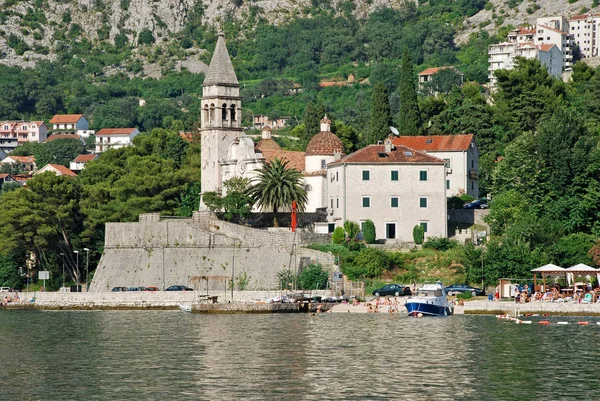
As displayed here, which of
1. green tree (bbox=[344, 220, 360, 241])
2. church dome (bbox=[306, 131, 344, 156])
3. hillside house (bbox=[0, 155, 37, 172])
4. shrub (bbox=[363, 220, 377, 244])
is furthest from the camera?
hillside house (bbox=[0, 155, 37, 172])

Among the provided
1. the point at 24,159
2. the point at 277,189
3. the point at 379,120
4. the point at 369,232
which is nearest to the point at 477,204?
the point at 369,232

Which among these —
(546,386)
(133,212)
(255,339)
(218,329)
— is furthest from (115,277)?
(546,386)

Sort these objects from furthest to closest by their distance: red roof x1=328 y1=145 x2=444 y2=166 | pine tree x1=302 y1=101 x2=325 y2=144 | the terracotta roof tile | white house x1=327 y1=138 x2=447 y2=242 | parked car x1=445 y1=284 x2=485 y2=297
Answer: pine tree x1=302 y1=101 x2=325 y2=144, the terracotta roof tile, red roof x1=328 y1=145 x2=444 y2=166, white house x1=327 y1=138 x2=447 y2=242, parked car x1=445 y1=284 x2=485 y2=297

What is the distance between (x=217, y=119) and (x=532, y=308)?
3455 cm

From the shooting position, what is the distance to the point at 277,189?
90.6 m

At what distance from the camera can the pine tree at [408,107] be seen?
10981cm

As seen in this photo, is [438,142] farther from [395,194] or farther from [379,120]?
[395,194]

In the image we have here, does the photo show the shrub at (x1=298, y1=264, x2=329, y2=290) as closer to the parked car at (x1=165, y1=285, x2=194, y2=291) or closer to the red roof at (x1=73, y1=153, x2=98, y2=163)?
the parked car at (x1=165, y1=285, x2=194, y2=291)

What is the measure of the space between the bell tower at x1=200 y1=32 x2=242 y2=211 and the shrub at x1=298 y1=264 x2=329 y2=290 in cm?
1716

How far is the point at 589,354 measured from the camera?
54.1m

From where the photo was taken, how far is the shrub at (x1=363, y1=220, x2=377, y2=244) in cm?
8725

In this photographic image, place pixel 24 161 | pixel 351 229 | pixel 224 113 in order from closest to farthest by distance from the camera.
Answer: pixel 351 229
pixel 224 113
pixel 24 161

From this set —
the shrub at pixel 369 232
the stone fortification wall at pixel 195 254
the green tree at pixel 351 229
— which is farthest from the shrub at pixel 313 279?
the shrub at pixel 369 232

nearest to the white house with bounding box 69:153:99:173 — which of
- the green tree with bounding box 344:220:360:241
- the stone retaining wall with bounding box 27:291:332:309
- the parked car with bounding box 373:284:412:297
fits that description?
the stone retaining wall with bounding box 27:291:332:309
